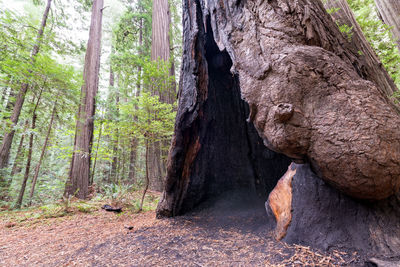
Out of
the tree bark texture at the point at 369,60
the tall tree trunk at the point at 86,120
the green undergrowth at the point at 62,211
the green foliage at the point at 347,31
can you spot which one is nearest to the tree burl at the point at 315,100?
the tree bark texture at the point at 369,60

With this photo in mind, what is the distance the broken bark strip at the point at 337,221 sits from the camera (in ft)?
5.01

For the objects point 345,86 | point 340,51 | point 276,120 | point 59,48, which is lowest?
point 276,120

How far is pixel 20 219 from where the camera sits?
446cm

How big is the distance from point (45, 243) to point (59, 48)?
713 centimetres

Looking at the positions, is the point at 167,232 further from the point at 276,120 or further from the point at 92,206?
the point at 92,206

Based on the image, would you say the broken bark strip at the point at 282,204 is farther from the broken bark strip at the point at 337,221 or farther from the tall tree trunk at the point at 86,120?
the tall tree trunk at the point at 86,120

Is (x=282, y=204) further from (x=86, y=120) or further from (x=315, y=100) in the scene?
(x=86, y=120)

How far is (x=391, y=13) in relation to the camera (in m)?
4.96

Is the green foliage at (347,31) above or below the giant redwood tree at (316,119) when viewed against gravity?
above

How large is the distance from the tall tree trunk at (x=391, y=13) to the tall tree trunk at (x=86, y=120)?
9717mm

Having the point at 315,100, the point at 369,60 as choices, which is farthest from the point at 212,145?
the point at 369,60

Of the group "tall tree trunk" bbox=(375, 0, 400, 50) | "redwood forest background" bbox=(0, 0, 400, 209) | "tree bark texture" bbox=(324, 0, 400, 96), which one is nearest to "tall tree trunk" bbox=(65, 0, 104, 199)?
"redwood forest background" bbox=(0, 0, 400, 209)

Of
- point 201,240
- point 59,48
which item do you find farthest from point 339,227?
point 59,48

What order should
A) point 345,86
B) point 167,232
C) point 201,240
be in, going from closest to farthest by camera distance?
point 345,86 → point 201,240 → point 167,232
